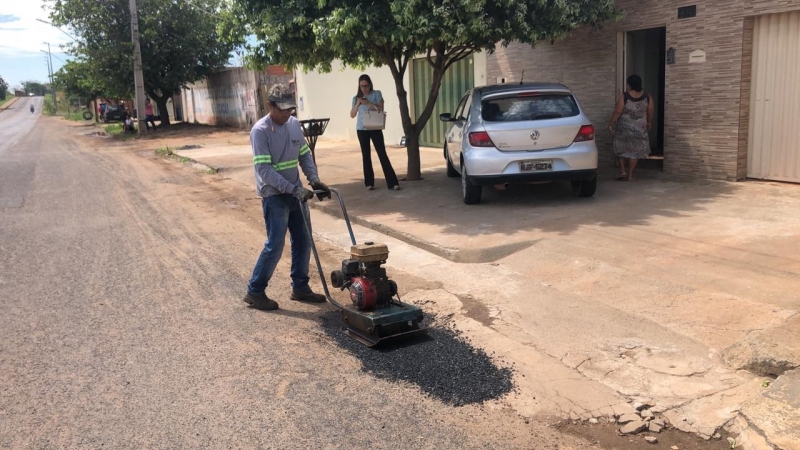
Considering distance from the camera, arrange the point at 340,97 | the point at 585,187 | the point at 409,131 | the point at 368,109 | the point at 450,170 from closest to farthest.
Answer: the point at 585,187
the point at 368,109
the point at 409,131
the point at 450,170
the point at 340,97

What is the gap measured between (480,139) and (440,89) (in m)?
8.67

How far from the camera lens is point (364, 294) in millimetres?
4891

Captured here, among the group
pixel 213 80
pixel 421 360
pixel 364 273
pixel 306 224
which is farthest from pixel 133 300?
pixel 213 80

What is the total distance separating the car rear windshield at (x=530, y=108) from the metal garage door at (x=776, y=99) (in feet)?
9.23

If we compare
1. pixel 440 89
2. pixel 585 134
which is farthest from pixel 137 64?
pixel 585 134

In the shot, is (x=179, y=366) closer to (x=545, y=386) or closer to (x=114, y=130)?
(x=545, y=386)

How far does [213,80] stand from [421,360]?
113 feet

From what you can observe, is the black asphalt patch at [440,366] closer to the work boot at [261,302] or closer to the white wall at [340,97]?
the work boot at [261,302]

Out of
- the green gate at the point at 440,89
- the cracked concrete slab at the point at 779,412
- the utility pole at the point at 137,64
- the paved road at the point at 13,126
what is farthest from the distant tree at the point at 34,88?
the cracked concrete slab at the point at 779,412

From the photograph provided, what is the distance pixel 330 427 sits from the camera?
3.74 meters

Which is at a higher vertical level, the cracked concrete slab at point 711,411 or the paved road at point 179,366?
the paved road at point 179,366

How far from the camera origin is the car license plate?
870 centimetres

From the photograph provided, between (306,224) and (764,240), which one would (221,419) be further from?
(764,240)

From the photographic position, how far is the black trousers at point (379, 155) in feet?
35.4
